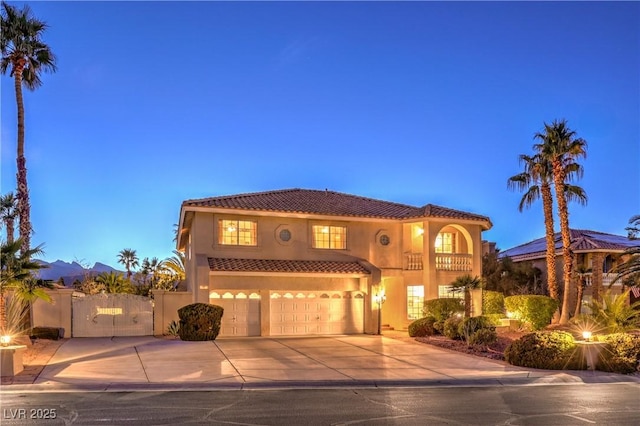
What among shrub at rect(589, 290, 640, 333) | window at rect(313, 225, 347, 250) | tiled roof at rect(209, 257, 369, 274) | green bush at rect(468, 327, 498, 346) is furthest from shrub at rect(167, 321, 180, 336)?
shrub at rect(589, 290, 640, 333)

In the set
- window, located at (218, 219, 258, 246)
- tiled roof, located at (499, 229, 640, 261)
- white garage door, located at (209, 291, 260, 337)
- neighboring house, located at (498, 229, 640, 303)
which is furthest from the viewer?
tiled roof, located at (499, 229, 640, 261)

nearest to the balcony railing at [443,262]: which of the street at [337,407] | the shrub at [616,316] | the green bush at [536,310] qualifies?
the green bush at [536,310]

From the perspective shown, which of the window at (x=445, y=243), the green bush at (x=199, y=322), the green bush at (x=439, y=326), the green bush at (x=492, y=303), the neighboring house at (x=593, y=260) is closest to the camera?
the green bush at (x=199, y=322)

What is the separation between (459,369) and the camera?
17.6 meters

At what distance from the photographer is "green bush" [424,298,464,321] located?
89.7 ft

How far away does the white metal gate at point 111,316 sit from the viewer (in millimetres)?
26188

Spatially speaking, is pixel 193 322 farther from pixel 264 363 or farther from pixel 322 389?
pixel 322 389

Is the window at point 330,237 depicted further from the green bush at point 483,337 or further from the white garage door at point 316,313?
the green bush at point 483,337

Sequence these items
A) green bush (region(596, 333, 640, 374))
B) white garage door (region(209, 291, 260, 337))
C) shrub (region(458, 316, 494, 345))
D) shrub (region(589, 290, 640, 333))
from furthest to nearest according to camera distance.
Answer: white garage door (region(209, 291, 260, 337))
shrub (region(458, 316, 494, 345))
shrub (region(589, 290, 640, 333))
green bush (region(596, 333, 640, 374))

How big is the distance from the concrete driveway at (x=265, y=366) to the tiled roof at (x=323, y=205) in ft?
22.4

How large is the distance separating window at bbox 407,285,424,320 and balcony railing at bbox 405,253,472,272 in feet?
3.44

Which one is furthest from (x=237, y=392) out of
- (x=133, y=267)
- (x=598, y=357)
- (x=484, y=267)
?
(x=133, y=267)

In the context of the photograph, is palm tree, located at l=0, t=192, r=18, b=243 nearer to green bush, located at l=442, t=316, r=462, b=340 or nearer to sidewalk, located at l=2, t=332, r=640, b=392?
sidewalk, located at l=2, t=332, r=640, b=392

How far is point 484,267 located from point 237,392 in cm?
3016
